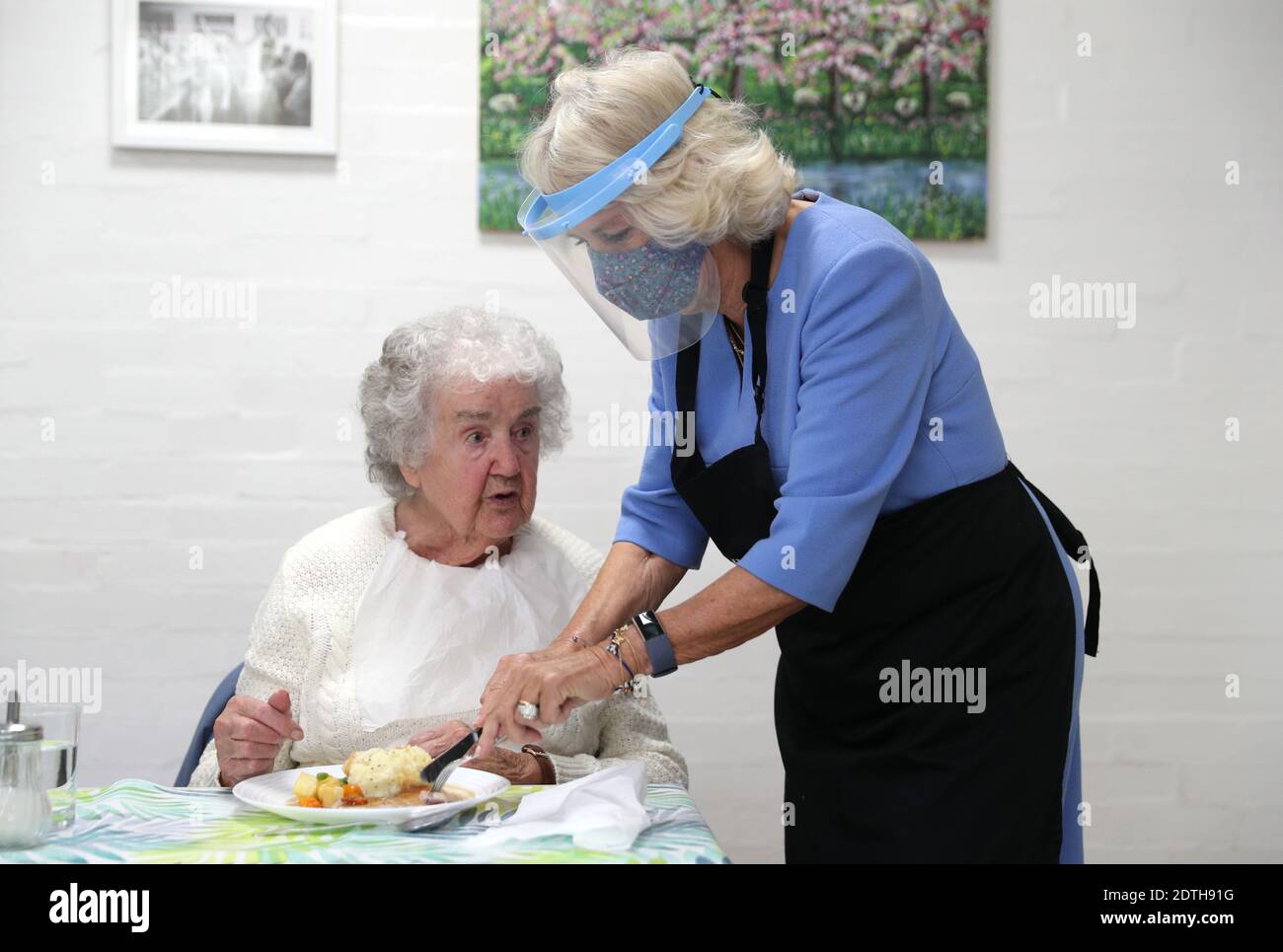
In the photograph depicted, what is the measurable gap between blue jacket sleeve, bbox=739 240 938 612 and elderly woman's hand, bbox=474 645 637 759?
227 millimetres

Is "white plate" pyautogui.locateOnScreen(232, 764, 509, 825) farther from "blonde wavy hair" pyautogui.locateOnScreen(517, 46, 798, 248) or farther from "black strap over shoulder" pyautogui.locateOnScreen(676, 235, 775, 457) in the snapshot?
"blonde wavy hair" pyautogui.locateOnScreen(517, 46, 798, 248)

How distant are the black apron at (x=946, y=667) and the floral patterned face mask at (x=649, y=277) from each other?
9cm

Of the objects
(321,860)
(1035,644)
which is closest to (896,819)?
(1035,644)

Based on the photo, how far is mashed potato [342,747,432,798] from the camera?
1577mm

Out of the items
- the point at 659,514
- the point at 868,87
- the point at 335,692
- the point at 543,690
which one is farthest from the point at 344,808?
the point at 868,87

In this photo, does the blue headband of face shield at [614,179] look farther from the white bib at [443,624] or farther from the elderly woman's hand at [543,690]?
the white bib at [443,624]

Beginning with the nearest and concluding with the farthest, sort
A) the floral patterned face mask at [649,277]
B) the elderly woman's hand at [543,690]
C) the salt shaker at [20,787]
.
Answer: the salt shaker at [20,787] < the elderly woman's hand at [543,690] < the floral patterned face mask at [649,277]

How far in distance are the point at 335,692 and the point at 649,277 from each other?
858 millimetres

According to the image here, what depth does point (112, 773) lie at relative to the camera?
2.78 m

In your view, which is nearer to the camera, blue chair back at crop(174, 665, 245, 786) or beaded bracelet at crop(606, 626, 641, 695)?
beaded bracelet at crop(606, 626, 641, 695)

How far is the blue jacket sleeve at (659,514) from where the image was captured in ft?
6.39

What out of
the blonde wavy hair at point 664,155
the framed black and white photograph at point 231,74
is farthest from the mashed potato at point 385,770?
the framed black and white photograph at point 231,74

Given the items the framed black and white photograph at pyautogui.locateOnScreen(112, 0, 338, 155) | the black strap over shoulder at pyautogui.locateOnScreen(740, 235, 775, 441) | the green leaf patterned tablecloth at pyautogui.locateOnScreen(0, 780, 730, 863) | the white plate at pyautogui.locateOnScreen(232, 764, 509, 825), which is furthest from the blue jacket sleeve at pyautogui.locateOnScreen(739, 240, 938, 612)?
the framed black and white photograph at pyautogui.locateOnScreen(112, 0, 338, 155)
